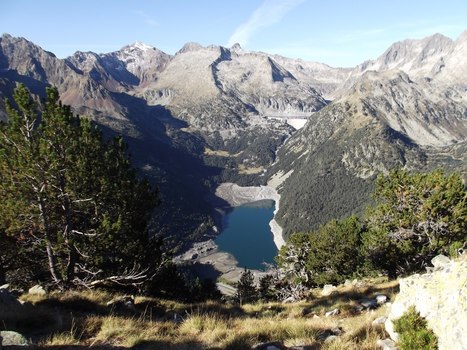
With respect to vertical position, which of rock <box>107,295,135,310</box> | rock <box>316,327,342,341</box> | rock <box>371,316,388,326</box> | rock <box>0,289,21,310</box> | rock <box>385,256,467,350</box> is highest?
rock <box>385,256,467,350</box>

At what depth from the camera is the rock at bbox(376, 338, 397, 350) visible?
1088cm

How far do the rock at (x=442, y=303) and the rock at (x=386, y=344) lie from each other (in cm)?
24

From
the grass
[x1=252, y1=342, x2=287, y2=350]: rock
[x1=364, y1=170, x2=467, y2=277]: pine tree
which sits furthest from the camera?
[x1=364, y1=170, x2=467, y2=277]: pine tree

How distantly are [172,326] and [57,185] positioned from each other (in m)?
14.4

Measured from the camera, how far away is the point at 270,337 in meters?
12.4

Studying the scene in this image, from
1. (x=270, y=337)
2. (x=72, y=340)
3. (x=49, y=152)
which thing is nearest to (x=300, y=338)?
(x=270, y=337)

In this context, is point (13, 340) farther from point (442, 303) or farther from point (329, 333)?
point (442, 303)

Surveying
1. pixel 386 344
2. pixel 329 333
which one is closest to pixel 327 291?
pixel 329 333

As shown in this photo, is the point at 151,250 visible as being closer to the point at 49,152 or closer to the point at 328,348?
the point at 49,152

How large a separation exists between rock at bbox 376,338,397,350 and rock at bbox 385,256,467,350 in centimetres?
24

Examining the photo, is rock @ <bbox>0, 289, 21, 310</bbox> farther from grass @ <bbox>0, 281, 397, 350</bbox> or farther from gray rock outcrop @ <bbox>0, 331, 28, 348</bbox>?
gray rock outcrop @ <bbox>0, 331, 28, 348</bbox>

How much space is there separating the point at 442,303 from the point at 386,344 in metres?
2.11

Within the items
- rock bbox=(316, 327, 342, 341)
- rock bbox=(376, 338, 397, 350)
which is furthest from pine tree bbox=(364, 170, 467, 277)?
rock bbox=(376, 338, 397, 350)

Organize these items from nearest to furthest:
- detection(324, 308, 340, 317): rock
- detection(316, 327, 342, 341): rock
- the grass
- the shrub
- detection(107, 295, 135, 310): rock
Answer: the shrub < the grass < detection(316, 327, 342, 341): rock < detection(324, 308, 340, 317): rock < detection(107, 295, 135, 310): rock
